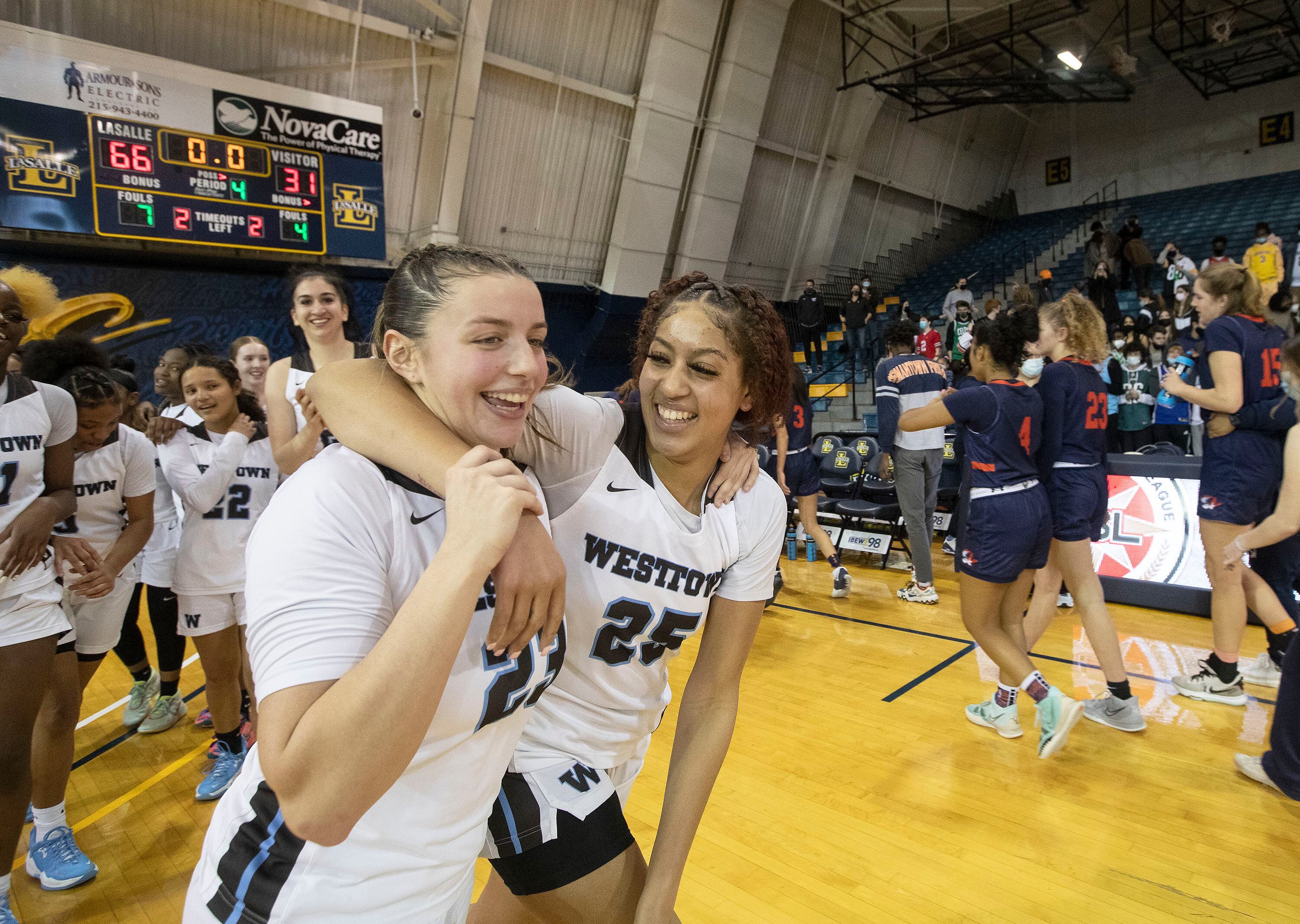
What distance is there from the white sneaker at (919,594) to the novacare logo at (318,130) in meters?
8.76

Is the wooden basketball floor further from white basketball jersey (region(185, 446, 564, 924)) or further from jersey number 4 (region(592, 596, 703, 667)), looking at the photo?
white basketball jersey (region(185, 446, 564, 924))

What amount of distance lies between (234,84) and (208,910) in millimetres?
10666

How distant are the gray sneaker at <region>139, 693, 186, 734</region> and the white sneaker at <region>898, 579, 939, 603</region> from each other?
533 centimetres

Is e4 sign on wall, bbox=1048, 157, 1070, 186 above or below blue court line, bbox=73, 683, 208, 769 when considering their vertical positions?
above

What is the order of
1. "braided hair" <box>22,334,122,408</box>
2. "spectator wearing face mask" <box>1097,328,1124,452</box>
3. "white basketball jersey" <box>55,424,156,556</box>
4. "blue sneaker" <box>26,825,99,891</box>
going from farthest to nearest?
"spectator wearing face mask" <box>1097,328,1124,452</box>
"white basketball jersey" <box>55,424,156,556</box>
"braided hair" <box>22,334,122,408</box>
"blue sneaker" <box>26,825,99,891</box>

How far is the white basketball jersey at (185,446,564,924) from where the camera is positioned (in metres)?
0.96

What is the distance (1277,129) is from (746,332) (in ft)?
67.5

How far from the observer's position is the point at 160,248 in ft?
32.4

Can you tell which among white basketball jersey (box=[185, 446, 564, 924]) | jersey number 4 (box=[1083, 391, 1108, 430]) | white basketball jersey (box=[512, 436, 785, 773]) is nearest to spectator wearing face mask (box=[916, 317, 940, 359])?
jersey number 4 (box=[1083, 391, 1108, 430])

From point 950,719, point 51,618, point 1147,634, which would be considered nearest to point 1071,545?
point 950,719

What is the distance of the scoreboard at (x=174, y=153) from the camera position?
8.53 meters

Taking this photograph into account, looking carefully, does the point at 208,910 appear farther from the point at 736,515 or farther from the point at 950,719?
→ the point at 950,719

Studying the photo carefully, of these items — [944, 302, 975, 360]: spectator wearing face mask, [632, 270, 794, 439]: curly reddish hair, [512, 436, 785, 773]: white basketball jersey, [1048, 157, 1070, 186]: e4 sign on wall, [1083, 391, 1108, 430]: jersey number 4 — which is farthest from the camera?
[1048, 157, 1070, 186]: e4 sign on wall

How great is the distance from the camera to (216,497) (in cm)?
347
